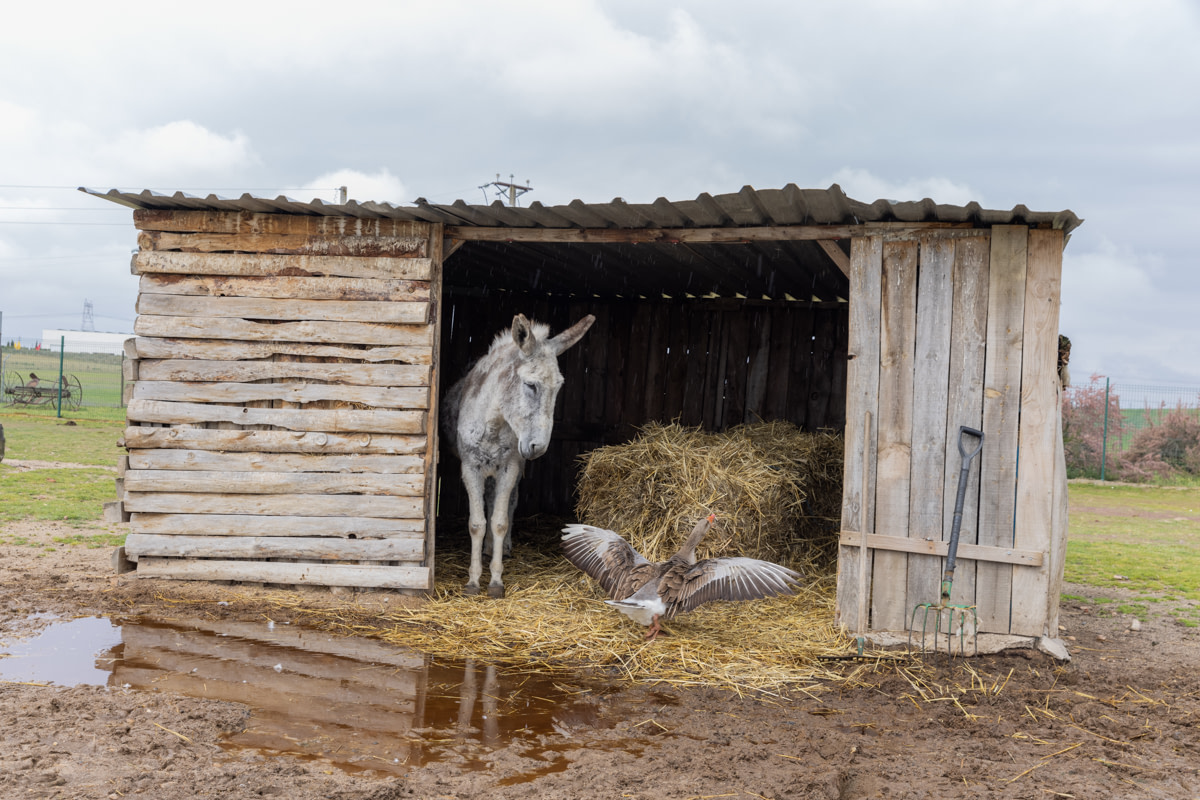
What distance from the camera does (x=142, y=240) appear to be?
21.7ft

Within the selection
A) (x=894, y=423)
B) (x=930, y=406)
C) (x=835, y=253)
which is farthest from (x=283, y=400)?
(x=930, y=406)

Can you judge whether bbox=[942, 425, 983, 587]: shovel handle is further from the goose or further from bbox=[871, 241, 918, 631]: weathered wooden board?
the goose

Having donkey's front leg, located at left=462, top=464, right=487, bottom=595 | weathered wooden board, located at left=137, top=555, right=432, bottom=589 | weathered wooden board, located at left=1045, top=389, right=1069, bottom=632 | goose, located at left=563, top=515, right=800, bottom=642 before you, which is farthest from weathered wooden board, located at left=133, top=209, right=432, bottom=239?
weathered wooden board, located at left=1045, top=389, right=1069, bottom=632

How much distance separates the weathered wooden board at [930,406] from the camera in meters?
5.58

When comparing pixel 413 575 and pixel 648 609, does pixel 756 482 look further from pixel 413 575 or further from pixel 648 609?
pixel 413 575

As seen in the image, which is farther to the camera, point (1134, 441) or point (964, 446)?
point (1134, 441)

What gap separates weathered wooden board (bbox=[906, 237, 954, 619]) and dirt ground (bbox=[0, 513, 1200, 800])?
2.12 ft

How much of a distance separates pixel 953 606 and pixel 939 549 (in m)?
0.37

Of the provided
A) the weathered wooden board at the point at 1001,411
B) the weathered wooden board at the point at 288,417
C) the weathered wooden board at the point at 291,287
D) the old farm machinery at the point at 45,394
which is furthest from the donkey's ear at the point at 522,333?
the old farm machinery at the point at 45,394

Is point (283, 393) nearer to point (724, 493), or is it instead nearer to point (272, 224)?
point (272, 224)

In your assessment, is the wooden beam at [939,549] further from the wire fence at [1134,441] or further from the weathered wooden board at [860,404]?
the wire fence at [1134,441]

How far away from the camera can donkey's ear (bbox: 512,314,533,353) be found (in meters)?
6.29

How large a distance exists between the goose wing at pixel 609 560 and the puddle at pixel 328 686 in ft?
3.01

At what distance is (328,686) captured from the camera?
456cm
